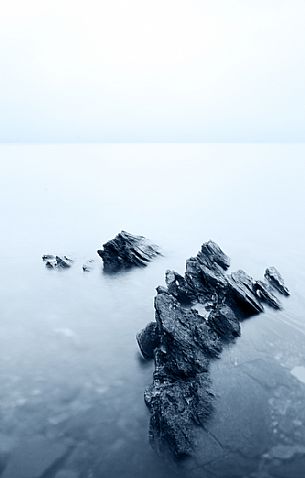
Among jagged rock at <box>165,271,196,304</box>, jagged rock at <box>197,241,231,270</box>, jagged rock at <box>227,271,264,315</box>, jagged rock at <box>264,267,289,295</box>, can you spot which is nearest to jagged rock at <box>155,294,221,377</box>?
jagged rock at <box>227,271,264,315</box>

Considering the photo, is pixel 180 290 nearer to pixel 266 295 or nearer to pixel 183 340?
pixel 266 295

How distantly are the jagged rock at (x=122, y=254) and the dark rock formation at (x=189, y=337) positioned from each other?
888cm

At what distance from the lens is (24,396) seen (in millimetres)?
17891

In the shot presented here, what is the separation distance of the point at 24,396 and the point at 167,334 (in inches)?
300

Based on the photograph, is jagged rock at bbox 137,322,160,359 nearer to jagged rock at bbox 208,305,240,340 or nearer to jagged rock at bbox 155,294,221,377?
jagged rock at bbox 155,294,221,377

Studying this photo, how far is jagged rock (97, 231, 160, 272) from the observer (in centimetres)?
3831

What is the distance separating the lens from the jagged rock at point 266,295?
27.0m

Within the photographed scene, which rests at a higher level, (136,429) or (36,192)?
(36,192)

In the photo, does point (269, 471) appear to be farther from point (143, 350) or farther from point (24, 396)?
point (24, 396)

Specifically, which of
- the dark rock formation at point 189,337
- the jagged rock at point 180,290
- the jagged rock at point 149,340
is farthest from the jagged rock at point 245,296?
the jagged rock at point 149,340

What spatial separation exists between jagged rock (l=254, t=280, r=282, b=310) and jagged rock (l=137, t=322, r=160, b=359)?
9.84m

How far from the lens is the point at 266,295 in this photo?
91.1ft

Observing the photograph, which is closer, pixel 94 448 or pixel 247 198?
pixel 94 448

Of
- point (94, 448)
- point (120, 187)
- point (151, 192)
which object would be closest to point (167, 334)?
point (94, 448)
